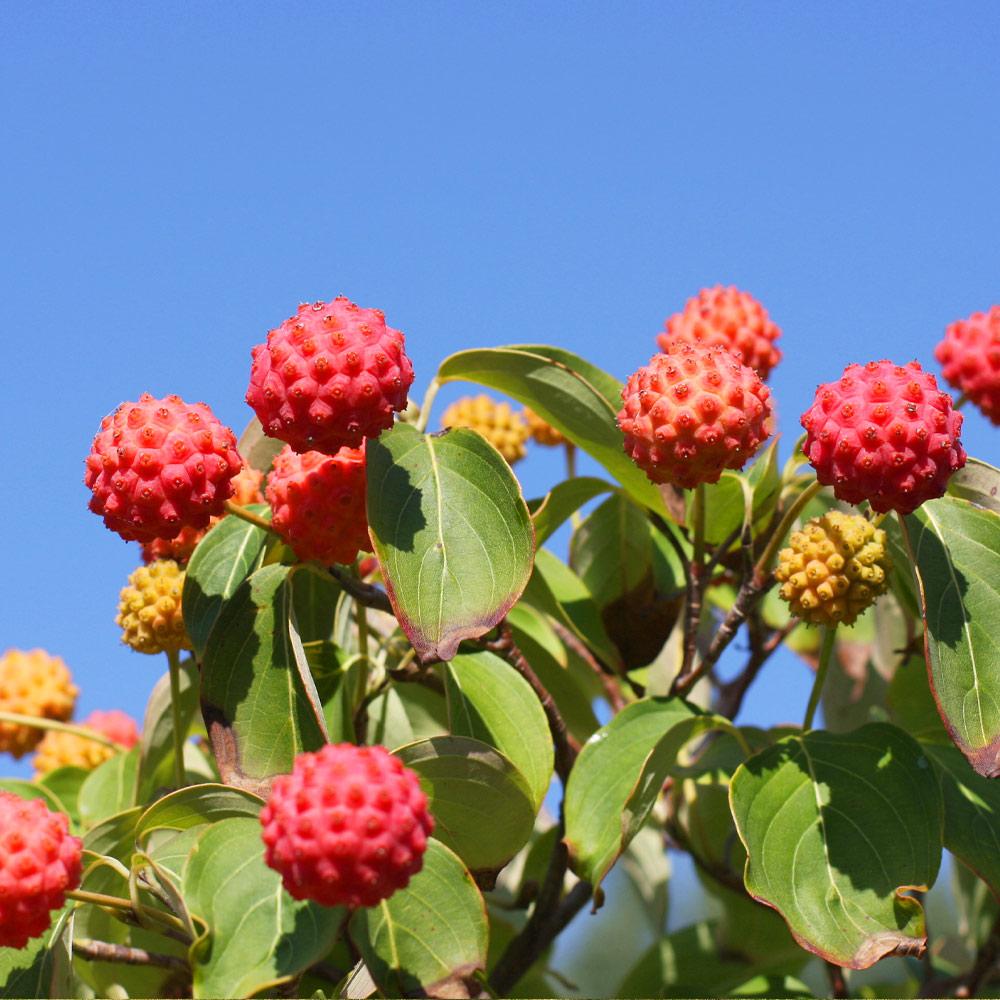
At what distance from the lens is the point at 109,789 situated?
3.24 m

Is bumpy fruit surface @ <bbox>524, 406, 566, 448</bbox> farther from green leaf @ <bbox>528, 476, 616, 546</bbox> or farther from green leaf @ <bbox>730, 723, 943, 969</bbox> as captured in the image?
green leaf @ <bbox>730, 723, 943, 969</bbox>

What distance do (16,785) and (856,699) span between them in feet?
7.12

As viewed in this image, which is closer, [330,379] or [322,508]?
[330,379]

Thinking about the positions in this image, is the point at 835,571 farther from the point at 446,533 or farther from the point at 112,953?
the point at 112,953

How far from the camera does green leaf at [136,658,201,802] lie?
2.91m

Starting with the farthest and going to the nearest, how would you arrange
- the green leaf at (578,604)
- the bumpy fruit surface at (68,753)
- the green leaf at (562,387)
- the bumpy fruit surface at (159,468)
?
the bumpy fruit surface at (68,753) < the green leaf at (578,604) < the green leaf at (562,387) < the bumpy fruit surface at (159,468)

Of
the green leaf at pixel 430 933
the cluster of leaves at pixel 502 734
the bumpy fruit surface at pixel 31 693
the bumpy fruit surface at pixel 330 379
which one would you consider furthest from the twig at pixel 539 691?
the bumpy fruit surface at pixel 31 693

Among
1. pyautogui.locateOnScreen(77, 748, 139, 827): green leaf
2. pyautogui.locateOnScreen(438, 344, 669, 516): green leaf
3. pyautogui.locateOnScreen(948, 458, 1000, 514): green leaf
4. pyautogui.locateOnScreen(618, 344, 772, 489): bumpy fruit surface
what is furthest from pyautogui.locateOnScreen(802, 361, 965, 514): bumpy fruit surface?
pyautogui.locateOnScreen(77, 748, 139, 827): green leaf

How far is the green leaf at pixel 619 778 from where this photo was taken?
2.38m

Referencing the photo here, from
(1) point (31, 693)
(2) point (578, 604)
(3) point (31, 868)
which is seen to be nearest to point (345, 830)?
(3) point (31, 868)

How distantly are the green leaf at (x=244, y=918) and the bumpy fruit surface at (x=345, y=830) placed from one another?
168 mm

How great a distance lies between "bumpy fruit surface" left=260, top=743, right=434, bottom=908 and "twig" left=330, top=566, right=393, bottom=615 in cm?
68

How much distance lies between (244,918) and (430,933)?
0.84 feet

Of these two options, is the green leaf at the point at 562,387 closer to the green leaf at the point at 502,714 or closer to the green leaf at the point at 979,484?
the green leaf at the point at 502,714
